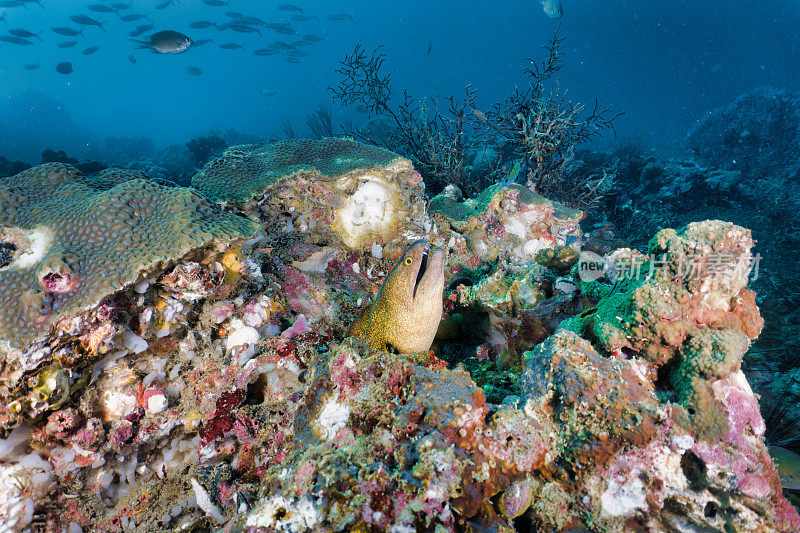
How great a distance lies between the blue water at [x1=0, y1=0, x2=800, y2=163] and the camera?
2151 inches

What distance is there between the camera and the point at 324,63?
105 metres

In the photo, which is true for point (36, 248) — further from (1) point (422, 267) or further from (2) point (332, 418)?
(1) point (422, 267)

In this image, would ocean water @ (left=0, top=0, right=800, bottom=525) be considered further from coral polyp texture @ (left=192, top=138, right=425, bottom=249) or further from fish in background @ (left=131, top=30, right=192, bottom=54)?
coral polyp texture @ (left=192, top=138, right=425, bottom=249)

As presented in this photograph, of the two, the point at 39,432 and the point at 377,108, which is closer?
the point at 39,432

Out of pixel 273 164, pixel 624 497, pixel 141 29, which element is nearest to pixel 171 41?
pixel 273 164

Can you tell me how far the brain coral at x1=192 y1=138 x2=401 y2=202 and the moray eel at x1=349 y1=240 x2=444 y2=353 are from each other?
1767 mm

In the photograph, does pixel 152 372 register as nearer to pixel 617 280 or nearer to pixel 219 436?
pixel 219 436

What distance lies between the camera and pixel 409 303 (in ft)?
7.76

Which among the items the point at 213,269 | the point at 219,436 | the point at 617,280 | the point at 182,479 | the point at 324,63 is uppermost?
the point at 617,280

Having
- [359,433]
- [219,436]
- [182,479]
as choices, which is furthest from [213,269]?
[359,433]

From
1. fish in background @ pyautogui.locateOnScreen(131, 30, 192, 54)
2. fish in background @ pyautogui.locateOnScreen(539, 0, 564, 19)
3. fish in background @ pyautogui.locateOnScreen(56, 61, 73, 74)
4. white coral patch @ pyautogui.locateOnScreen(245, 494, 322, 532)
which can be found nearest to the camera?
white coral patch @ pyautogui.locateOnScreen(245, 494, 322, 532)

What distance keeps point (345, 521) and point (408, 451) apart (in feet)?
1.13

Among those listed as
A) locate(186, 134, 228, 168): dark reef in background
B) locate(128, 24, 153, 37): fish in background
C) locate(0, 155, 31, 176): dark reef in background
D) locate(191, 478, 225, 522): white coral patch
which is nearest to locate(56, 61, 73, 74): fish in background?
locate(128, 24, 153, 37): fish in background

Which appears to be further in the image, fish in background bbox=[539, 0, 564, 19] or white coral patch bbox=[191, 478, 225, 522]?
fish in background bbox=[539, 0, 564, 19]
